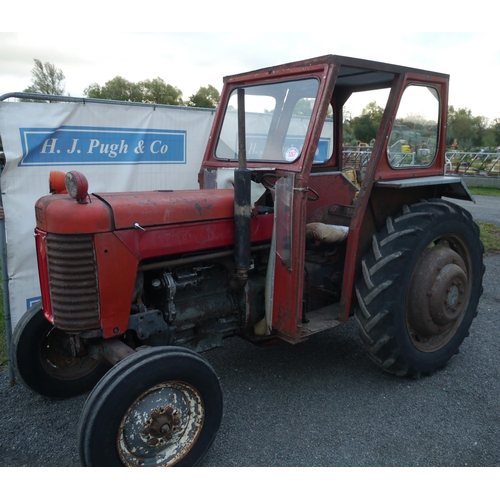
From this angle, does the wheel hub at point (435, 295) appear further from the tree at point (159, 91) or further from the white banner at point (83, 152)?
the tree at point (159, 91)

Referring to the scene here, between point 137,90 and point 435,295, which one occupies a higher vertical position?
point 137,90

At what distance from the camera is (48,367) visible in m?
3.34

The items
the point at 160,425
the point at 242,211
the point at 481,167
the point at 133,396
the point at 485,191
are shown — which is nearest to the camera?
the point at 133,396

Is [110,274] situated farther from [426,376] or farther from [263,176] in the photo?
[426,376]

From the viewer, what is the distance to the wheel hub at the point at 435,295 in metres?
3.46

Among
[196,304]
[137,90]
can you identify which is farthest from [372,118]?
[137,90]

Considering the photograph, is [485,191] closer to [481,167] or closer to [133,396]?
[481,167]

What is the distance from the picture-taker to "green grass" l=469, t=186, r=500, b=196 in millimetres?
16188

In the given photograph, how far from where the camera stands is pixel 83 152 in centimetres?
427

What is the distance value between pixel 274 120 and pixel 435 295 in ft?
6.14

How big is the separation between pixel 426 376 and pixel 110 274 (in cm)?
264

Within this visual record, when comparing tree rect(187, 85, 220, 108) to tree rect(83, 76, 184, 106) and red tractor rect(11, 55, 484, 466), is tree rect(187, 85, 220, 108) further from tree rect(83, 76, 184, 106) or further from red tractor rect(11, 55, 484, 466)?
red tractor rect(11, 55, 484, 466)

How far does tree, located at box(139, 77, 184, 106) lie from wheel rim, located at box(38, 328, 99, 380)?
1362 inches

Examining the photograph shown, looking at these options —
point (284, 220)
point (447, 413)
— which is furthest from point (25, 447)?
point (447, 413)
